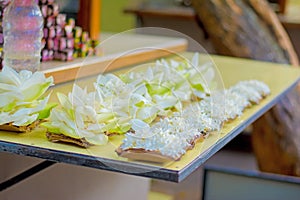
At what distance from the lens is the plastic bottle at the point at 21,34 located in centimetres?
159

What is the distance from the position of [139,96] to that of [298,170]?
6.09ft

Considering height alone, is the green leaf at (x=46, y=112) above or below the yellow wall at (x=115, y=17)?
above

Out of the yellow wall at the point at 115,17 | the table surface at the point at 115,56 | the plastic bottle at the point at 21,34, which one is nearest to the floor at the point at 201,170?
the table surface at the point at 115,56

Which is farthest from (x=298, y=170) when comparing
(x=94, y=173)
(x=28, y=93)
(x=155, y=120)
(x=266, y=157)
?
(x=28, y=93)

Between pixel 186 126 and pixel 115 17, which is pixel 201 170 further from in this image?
pixel 186 126

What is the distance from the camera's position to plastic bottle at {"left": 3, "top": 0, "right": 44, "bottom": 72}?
1.59 metres

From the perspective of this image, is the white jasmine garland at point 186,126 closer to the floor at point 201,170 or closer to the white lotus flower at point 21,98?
the white lotus flower at point 21,98

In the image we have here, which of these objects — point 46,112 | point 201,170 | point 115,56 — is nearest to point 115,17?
point 201,170

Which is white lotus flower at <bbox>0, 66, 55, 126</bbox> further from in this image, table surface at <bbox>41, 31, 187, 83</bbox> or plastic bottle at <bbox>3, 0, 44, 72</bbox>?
table surface at <bbox>41, 31, 187, 83</bbox>

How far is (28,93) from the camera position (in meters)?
1.37

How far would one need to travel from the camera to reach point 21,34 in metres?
1.61

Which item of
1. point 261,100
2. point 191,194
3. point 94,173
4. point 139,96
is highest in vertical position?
point 139,96

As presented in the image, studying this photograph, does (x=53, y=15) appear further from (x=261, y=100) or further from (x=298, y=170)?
(x=298, y=170)

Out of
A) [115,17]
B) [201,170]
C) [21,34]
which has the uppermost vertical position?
[21,34]
